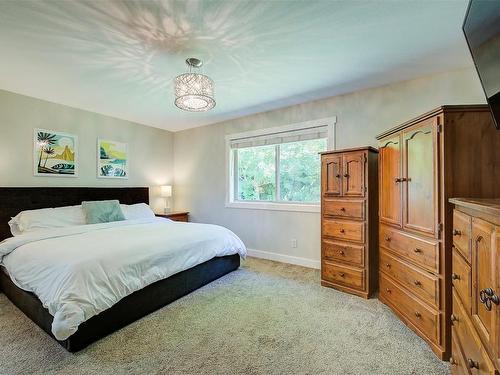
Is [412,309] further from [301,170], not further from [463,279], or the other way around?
[301,170]

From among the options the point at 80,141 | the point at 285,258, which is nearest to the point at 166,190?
the point at 80,141

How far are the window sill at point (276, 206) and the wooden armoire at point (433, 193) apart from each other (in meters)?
1.32

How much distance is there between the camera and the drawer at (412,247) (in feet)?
5.84

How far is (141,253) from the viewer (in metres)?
2.23

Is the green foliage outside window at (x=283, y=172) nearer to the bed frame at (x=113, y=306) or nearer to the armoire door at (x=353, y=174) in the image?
the armoire door at (x=353, y=174)

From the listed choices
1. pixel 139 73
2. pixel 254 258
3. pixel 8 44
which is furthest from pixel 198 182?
pixel 8 44

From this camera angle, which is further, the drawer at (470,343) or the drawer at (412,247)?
the drawer at (412,247)

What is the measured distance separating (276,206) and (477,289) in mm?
2883

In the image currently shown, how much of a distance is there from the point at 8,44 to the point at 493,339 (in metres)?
3.59

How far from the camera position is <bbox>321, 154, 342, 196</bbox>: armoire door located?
9.05ft

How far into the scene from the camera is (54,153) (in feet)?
11.4

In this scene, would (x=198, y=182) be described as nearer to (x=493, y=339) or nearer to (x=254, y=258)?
(x=254, y=258)

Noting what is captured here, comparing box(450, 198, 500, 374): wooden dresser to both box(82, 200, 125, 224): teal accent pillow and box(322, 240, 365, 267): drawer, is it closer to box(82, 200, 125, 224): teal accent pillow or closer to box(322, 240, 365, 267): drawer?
box(322, 240, 365, 267): drawer

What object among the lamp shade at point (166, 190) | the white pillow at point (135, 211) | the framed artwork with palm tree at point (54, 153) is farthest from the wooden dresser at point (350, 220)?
the framed artwork with palm tree at point (54, 153)
